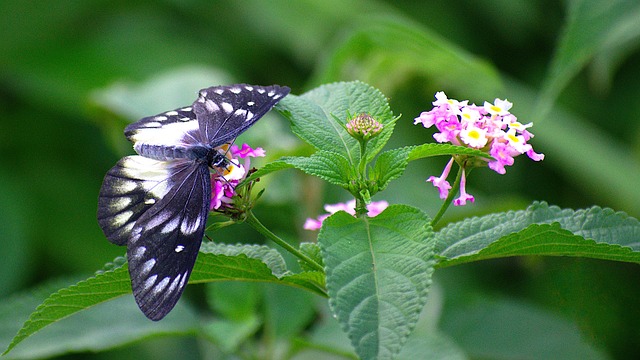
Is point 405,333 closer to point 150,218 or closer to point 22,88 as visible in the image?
point 150,218

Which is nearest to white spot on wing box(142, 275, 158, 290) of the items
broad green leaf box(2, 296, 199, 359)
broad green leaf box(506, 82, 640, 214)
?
broad green leaf box(2, 296, 199, 359)

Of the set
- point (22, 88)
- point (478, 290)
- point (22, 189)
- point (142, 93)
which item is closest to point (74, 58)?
point (22, 88)

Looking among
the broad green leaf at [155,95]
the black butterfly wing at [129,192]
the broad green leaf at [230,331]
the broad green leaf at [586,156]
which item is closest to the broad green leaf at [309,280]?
the black butterfly wing at [129,192]

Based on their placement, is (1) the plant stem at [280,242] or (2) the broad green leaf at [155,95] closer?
(1) the plant stem at [280,242]

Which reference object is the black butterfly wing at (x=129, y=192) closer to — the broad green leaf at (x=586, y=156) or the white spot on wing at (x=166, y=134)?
the white spot on wing at (x=166, y=134)

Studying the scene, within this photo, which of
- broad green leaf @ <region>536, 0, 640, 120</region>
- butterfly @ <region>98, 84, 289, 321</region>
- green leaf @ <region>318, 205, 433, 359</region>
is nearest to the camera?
green leaf @ <region>318, 205, 433, 359</region>

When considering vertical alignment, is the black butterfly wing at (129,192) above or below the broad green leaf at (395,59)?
below

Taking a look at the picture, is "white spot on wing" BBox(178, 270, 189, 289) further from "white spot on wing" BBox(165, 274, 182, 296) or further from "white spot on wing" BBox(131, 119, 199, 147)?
"white spot on wing" BBox(131, 119, 199, 147)

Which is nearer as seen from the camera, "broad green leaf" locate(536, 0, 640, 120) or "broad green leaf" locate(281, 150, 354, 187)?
"broad green leaf" locate(281, 150, 354, 187)
